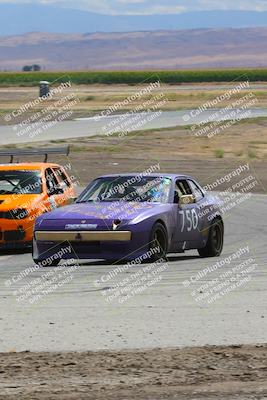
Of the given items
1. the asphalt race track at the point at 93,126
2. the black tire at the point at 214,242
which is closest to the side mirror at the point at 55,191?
the black tire at the point at 214,242

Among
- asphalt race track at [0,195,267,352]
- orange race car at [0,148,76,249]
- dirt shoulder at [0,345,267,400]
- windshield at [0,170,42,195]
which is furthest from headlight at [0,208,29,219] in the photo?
dirt shoulder at [0,345,267,400]

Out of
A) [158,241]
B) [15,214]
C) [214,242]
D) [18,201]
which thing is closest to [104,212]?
[158,241]

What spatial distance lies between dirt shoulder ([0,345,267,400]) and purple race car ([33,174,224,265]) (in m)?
6.54

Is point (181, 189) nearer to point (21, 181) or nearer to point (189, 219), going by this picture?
point (189, 219)

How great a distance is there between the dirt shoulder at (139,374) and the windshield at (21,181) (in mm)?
10440

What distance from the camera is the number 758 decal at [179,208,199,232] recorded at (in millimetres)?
16391

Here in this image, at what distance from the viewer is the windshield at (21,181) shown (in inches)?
742

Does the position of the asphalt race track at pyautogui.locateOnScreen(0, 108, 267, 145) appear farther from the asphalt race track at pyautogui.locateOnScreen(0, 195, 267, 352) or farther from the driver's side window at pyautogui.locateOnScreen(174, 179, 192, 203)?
the asphalt race track at pyautogui.locateOnScreen(0, 195, 267, 352)

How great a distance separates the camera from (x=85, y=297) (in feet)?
38.8

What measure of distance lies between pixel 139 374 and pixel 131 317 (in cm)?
281

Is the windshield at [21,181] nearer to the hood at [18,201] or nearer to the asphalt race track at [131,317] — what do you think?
the hood at [18,201]

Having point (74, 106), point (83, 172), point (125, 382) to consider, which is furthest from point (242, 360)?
point (74, 106)

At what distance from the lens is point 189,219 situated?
16.5 m

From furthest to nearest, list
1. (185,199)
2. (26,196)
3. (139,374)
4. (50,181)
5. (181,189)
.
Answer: (50,181)
(26,196)
(181,189)
(185,199)
(139,374)
